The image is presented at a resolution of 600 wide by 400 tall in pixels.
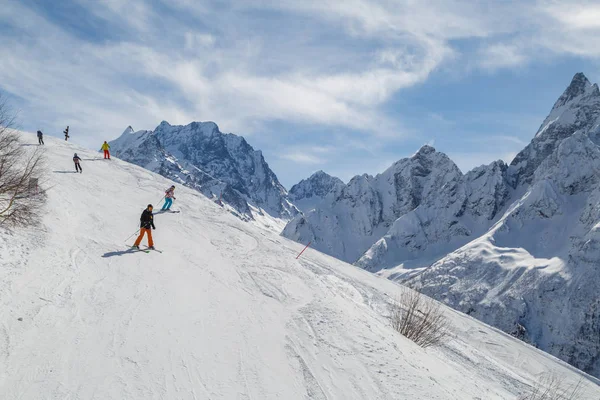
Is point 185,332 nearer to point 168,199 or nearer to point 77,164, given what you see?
point 168,199

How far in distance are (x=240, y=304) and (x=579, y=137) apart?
7417 inches

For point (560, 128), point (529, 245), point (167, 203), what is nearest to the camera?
point (167, 203)

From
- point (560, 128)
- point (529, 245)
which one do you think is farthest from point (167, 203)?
point (560, 128)

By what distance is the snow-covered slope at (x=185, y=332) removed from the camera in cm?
739

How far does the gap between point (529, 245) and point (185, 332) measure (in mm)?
158684

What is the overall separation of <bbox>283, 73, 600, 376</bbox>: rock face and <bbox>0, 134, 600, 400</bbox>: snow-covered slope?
90.0 m

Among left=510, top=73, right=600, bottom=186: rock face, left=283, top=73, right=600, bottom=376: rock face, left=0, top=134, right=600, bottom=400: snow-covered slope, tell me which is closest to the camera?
left=0, top=134, right=600, bottom=400: snow-covered slope

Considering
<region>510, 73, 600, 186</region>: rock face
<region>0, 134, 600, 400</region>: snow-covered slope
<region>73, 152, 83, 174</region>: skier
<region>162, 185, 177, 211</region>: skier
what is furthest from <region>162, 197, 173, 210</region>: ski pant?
<region>510, 73, 600, 186</region>: rock face

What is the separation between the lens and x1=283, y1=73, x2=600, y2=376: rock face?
106062 mm

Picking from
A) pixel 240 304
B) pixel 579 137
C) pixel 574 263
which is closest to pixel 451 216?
pixel 579 137

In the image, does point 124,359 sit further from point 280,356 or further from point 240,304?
point 240,304

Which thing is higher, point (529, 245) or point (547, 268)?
point (529, 245)

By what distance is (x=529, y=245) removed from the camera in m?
139

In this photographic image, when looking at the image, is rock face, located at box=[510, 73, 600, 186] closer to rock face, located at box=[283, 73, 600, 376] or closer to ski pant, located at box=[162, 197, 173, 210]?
rock face, located at box=[283, 73, 600, 376]
